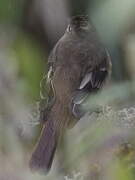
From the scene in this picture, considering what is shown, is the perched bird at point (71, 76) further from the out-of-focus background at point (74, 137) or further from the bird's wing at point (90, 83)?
the out-of-focus background at point (74, 137)

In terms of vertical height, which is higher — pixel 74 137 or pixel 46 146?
pixel 74 137

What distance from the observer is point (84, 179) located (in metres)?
1.63

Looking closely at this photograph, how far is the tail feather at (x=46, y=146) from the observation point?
7.44ft

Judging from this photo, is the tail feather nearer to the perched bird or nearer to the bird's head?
the perched bird

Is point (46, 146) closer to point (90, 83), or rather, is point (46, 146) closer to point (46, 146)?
point (46, 146)

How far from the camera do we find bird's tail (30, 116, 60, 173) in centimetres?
227

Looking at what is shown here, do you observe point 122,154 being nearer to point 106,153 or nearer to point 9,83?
point 106,153

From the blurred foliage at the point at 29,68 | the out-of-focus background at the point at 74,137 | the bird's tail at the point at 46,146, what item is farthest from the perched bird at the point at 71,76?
the blurred foliage at the point at 29,68

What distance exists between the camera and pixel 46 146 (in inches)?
96.2

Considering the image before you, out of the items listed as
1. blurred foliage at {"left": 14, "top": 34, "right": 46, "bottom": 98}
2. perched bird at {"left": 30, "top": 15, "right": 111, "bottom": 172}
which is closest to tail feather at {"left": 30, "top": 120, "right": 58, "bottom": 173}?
perched bird at {"left": 30, "top": 15, "right": 111, "bottom": 172}

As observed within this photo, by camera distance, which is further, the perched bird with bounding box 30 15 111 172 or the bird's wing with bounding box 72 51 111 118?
the bird's wing with bounding box 72 51 111 118

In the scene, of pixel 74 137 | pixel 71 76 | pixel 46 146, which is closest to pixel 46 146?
pixel 46 146

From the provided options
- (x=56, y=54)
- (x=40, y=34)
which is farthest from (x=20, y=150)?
→ (x=40, y=34)

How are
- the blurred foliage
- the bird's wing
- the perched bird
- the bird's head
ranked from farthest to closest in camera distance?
the bird's head
the bird's wing
the perched bird
the blurred foliage
